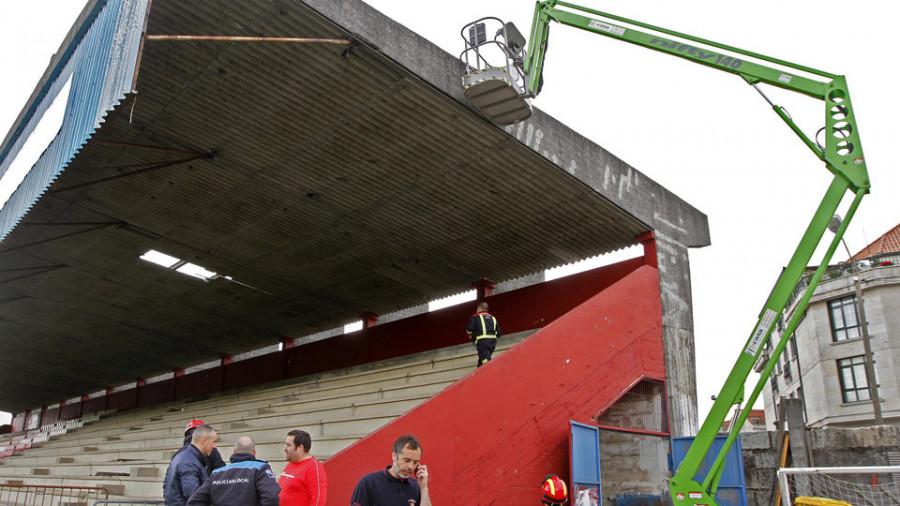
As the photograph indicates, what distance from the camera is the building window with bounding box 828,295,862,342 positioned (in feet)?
105

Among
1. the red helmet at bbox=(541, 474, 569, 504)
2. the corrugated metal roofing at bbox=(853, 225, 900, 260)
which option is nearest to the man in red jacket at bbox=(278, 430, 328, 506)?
the red helmet at bbox=(541, 474, 569, 504)

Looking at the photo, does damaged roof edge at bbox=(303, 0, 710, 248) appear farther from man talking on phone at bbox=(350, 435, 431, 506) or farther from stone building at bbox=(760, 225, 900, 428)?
stone building at bbox=(760, 225, 900, 428)

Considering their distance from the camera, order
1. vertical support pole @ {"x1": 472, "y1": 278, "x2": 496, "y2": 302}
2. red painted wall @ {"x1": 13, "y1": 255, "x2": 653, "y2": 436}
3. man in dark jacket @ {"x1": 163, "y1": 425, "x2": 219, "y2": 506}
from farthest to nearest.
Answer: vertical support pole @ {"x1": 472, "y1": 278, "x2": 496, "y2": 302}
red painted wall @ {"x1": 13, "y1": 255, "x2": 653, "y2": 436}
man in dark jacket @ {"x1": 163, "y1": 425, "x2": 219, "y2": 506}

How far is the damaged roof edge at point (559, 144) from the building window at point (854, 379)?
924 inches

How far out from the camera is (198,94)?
9.47m

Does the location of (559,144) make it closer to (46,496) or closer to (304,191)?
(304,191)

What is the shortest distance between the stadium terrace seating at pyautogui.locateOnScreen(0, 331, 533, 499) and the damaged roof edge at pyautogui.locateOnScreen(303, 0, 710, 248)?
10.7 feet

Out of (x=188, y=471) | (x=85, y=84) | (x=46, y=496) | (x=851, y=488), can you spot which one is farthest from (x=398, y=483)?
(x=46, y=496)

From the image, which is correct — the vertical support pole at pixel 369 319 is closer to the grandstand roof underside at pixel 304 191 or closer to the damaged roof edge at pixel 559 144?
the grandstand roof underside at pixel 304 191

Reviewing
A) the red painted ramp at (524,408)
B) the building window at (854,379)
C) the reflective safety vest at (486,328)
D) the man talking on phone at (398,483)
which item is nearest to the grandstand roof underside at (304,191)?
the red painted ramp at (524,408)

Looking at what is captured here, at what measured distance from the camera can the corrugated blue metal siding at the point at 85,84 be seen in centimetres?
750

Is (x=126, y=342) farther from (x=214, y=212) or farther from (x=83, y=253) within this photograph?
(x=214, y=212)

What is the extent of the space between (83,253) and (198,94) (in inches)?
279

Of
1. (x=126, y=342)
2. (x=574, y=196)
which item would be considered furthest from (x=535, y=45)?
(x=126, y=342)
